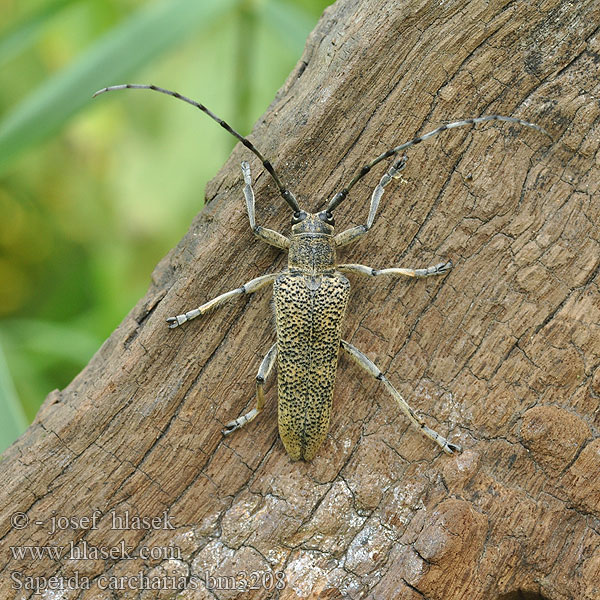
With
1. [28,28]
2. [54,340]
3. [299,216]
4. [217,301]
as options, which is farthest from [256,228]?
[54,340]

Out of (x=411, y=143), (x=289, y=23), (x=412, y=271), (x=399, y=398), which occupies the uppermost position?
(x=289, y=23)

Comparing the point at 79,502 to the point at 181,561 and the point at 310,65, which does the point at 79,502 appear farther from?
the point at 310,65

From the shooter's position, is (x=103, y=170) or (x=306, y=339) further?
(x=103, y=170)

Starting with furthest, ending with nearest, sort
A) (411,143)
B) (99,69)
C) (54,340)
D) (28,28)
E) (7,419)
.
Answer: (54,340), (28,28), (99,69), (7,419), (411,143)

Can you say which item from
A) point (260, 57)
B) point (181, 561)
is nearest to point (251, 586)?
point (181, 561)

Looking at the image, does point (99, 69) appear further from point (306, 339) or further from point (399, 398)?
point (399, 398)

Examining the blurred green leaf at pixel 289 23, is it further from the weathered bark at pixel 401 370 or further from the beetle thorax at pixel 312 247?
the beetle thorax at pixel 312 247

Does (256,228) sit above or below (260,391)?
above
